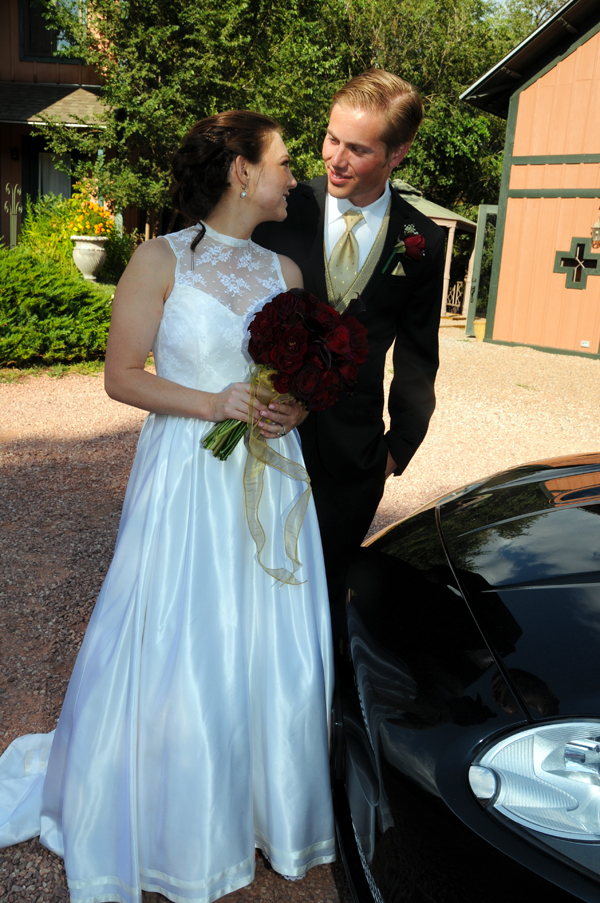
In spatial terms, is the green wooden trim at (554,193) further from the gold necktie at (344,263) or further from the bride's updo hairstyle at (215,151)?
the bride's updo hairstyle at (215,151)

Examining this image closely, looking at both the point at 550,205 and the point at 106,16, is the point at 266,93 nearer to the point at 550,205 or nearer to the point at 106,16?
the point at 106,16

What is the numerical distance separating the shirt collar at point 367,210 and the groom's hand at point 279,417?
92cm

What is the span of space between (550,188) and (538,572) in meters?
12.3

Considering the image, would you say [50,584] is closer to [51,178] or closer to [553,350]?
[553,350]

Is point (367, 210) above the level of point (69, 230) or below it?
below

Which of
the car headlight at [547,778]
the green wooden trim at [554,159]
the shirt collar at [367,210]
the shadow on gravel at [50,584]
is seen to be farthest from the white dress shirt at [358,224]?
the green wooden trim at [554,159]

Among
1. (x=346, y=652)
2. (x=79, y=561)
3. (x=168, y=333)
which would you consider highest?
(x=168, y=333)

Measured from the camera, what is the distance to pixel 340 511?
2.73 m

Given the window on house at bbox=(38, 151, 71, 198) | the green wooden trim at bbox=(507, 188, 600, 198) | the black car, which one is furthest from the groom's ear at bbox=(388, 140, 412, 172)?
the window on house at bbox=(38, 151, 71, 198)

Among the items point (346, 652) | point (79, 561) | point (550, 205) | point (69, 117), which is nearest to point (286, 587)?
point (346, 652)

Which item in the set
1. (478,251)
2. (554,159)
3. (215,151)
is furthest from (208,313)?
(478,251)

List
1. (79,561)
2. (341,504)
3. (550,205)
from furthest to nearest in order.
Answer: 1. (550,205)
2. (79,561)
3. (341,504)

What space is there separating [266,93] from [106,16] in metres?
3.05

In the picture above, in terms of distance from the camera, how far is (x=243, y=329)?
2.11 m
